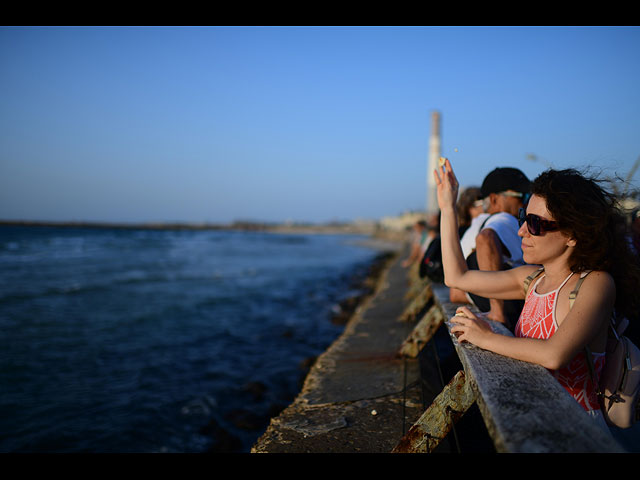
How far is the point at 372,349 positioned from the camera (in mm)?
4418

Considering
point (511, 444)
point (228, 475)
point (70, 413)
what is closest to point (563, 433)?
point (511, 444)

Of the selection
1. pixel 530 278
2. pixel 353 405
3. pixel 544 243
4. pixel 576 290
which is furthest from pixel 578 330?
pixel 353 405

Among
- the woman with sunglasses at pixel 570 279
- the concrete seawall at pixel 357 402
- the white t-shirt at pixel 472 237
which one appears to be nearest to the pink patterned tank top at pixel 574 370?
the woman with sunglasses at pixel 570 279

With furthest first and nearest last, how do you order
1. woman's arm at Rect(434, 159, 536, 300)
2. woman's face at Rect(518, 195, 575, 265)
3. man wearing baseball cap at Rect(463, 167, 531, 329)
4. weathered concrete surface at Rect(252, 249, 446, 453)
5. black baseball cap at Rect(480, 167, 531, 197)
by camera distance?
1. black baseball cap at Rect(480, 167, 531, 197)
2. man wearing baseball cap at Rect(463, 167, 531, 329)
3. weathered concrete surface at Rect(252, 249, 446, 453)
4. woman's arm at Rect(434, 159, 536, 300)
5. woman's face at Rect(518, 195, 575, 265)

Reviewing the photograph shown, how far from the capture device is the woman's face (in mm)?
1698

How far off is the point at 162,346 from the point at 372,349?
15.1 ft

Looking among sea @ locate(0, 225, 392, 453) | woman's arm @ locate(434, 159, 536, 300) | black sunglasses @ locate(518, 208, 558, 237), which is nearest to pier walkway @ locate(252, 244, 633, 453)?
woman's arm @ locate(434, 159, 536, 300)

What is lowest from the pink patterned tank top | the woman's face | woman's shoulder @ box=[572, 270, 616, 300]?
the pink patterned tank top

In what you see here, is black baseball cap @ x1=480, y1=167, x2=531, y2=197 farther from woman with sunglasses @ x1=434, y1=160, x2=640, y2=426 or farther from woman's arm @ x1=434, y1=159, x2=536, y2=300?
woman with sunglasses @ x1=434, y1=160, x2=640, y2=426

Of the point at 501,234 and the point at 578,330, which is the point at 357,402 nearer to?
the point at 501,234

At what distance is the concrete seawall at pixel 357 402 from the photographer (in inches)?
95.3

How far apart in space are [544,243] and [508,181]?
1583 millimetres
